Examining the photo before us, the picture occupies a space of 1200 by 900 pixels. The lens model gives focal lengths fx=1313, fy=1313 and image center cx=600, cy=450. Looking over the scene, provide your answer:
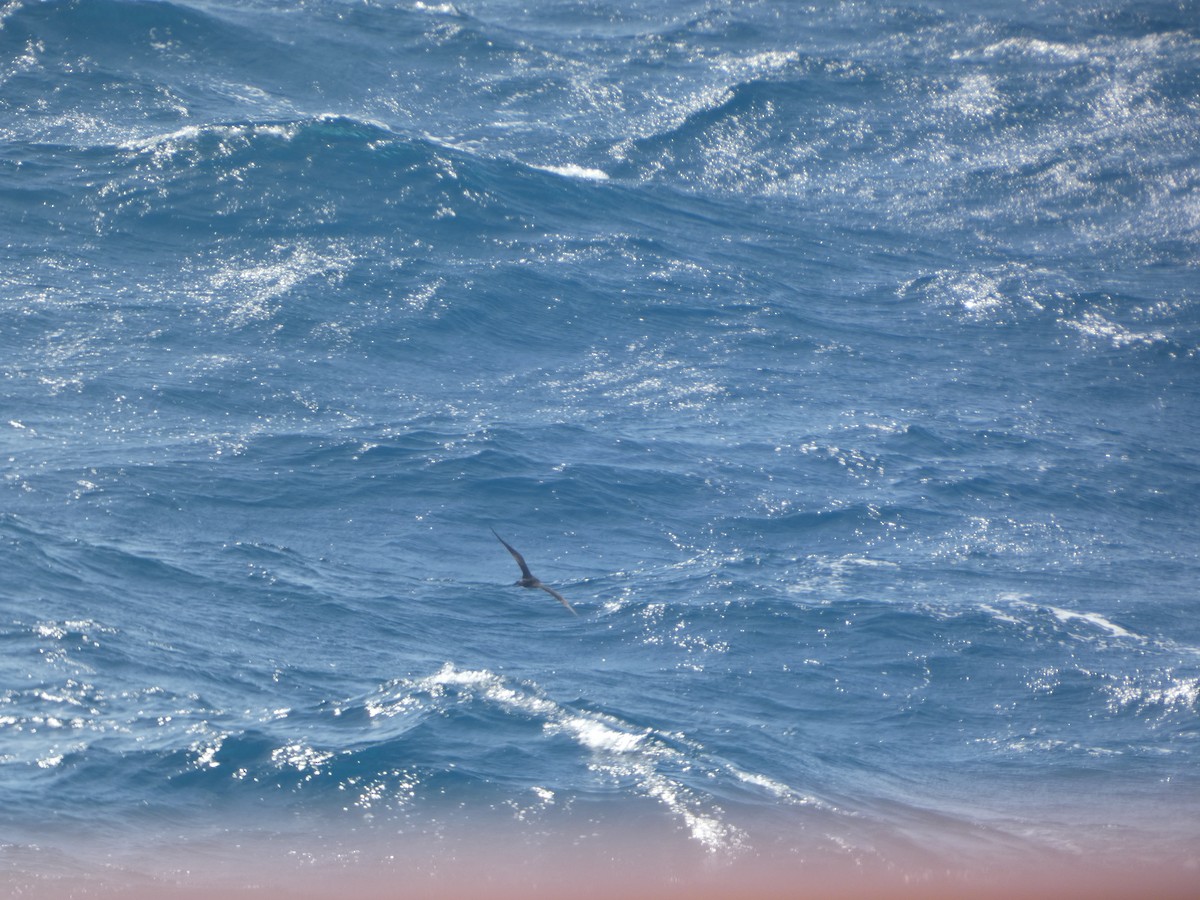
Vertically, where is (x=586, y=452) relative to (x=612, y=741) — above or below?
above

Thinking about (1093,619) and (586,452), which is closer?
(1093,619)

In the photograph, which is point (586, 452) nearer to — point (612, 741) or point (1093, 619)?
point (1093, 619)

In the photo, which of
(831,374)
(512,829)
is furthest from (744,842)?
(831,374)

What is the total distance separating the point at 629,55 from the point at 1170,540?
27.9m

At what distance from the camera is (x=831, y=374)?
98.8 ft

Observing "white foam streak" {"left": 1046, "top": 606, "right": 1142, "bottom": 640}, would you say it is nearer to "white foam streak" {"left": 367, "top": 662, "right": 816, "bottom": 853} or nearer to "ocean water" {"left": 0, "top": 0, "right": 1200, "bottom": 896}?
"ocean water" {"left": 0, "top": 0, "right": 1200, "bottom": 896}

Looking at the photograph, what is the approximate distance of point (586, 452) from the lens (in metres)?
25.2

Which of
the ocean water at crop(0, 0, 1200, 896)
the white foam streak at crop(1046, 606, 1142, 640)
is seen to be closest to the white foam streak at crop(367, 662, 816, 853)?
the ocean water at crop(0, 0, 1200, 896)

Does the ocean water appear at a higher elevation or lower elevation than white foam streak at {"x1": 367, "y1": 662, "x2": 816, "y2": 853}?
higher

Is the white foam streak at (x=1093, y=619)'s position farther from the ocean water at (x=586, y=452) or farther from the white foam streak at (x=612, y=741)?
the white foam streak at (x=612, y=741)

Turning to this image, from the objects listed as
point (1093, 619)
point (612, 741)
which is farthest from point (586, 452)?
point (612, 741)

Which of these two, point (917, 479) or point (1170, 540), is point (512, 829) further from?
point (1170, 540)

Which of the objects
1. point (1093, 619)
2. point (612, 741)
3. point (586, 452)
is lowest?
point (612, 741)

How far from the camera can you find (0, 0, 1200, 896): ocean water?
14406mm
